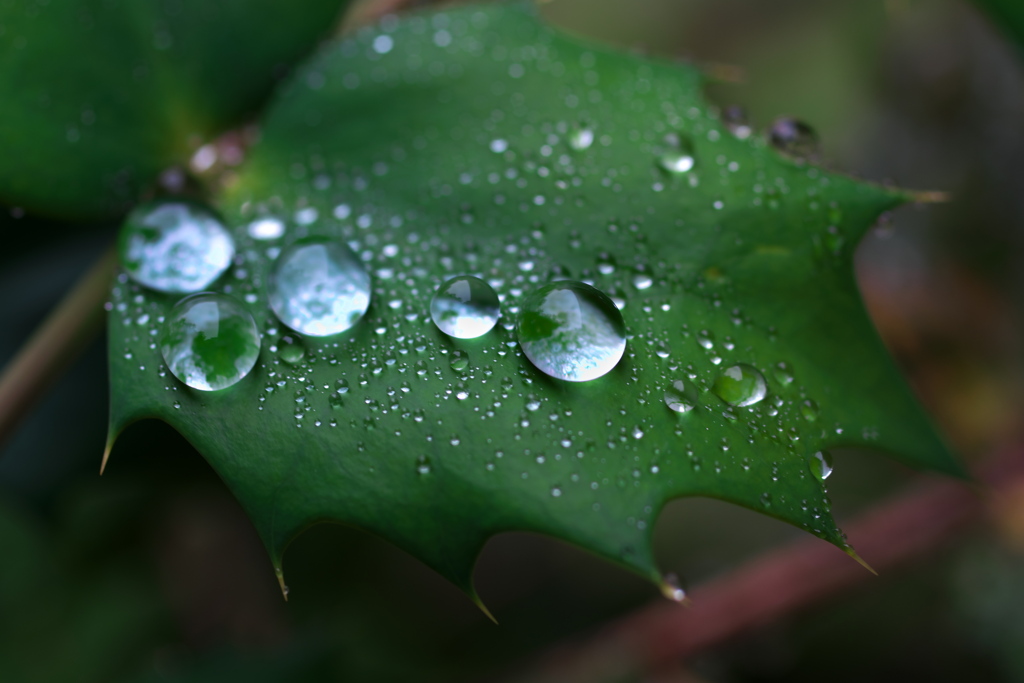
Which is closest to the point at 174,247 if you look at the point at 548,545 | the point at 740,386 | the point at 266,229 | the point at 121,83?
the point at 266,229

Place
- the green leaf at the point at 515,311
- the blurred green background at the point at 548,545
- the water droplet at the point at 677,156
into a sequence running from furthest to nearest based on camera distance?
the blurred green background at the point at 548,545 < the water droplet at the point at 677,156 < the green leaf at the point at 515,311

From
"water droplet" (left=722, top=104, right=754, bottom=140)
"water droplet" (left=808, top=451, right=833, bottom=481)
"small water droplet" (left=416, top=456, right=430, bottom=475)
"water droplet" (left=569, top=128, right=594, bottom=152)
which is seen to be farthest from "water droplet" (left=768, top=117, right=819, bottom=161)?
"small water droplet" (left=416, top=456, right=430, bottom=475)

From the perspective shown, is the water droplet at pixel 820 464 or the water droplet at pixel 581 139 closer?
the water droplet at pixel 820 464

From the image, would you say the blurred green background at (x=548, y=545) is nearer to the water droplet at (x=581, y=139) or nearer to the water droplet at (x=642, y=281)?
the water droplet at (x=581, y=139)

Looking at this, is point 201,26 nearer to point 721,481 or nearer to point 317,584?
point 721,481

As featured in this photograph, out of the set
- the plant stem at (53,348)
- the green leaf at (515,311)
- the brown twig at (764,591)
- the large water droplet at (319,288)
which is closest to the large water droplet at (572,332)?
the green leaf at (515,311)

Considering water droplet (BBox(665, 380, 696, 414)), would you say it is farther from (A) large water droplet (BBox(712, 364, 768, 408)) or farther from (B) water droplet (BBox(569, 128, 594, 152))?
(B) water droplet (BBox(569, 128, 594, 152))

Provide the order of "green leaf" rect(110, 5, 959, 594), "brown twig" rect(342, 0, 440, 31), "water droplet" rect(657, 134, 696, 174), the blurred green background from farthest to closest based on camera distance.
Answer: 1. the blurred green background
2. "brown twig" rect(342, 0, 440, 31)
3. "water droplet" rect(657, 134, 696, 174)
4. "green leaf" rect(110, 5, 959, 594)
